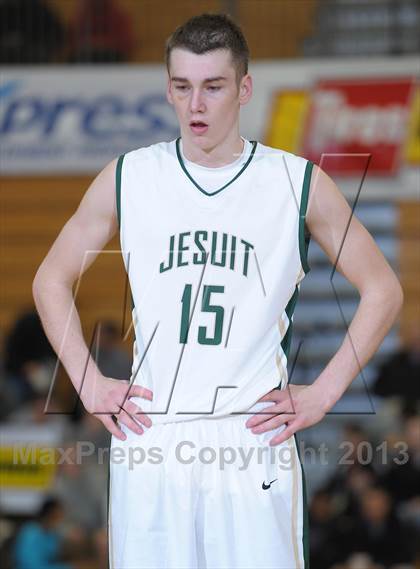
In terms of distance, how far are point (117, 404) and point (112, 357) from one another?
6484mm

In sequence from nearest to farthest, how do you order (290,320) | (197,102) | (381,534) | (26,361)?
(197,102) → (290,320) → (381,534) → (26,361)

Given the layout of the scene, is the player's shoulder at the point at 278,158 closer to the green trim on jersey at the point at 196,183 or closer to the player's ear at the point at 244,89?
the green trim on jersey at the point at 196,183

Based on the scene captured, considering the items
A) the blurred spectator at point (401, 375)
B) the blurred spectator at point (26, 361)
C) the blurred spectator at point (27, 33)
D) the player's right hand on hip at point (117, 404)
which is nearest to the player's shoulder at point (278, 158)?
the player's right hand on hip at point (117, 404)

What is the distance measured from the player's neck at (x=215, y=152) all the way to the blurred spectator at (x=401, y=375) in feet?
24.8

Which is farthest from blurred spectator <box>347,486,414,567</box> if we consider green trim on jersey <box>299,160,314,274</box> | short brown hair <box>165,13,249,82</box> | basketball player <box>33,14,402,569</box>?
short brown hair <box>165,13,249,82</box>

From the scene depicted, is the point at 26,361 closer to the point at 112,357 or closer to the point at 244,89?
the point at 112,357

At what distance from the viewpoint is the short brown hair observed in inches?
148

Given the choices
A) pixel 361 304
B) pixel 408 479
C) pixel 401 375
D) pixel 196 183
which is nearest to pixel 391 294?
pixel 361 304

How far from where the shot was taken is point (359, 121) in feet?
42.1

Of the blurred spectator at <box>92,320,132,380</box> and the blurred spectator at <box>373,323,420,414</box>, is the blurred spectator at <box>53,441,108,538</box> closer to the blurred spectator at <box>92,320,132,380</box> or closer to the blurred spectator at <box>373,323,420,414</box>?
the blurred spectator at <box>92,320,132,380</box>

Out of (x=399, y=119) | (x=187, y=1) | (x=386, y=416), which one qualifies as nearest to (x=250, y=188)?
(x=386, y=416)

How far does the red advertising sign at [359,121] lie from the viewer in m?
12.6

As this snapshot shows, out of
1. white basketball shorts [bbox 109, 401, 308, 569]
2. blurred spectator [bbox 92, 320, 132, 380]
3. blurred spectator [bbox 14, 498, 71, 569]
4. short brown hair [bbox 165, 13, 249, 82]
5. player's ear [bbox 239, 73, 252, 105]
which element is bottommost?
blurred spectator [bbox 14, 498, 71, 569]

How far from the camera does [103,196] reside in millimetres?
3984
